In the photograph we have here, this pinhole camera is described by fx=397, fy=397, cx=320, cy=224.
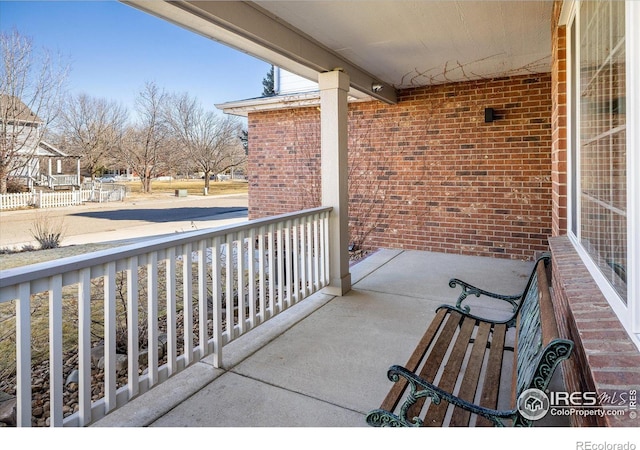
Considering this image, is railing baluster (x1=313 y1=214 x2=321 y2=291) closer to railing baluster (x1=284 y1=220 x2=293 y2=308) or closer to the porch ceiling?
railing baluster (x1=284 y1=220 x2=293 y2=308)

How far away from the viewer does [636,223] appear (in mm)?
1096

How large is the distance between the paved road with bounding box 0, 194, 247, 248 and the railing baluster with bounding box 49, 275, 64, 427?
3542mm

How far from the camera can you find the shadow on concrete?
904 centimetres

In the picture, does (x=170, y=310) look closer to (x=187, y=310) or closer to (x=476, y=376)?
(x=187, y=310)

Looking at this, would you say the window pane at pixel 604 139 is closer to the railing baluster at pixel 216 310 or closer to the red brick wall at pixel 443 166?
the railing baluster at pixel 216 310

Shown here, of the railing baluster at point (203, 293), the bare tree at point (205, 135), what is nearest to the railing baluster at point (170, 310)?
the railing baluster at point (203, 293)

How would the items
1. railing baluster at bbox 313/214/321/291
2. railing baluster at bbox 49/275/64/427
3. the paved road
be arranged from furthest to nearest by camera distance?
the paved road
railing baluster at bbox 313/214/321/291
railing baluster at bbox 49/275/64/427

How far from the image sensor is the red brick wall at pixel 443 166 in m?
5.59

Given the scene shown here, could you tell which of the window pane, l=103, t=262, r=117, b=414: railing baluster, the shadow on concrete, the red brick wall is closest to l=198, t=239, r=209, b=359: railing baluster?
l=103, t=262, r=117, b=414: railing baluster

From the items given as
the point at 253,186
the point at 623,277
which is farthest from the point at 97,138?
the point at 623,277

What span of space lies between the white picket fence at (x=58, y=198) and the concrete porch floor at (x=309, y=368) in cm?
576

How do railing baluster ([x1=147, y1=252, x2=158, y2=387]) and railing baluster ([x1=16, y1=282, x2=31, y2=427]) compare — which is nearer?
railing baluster ([x1=16, y1=282, x2=31, y2=427])

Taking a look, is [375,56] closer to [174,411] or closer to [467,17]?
[467,17]

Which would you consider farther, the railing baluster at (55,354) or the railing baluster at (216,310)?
the railing baluster at (216,310)
